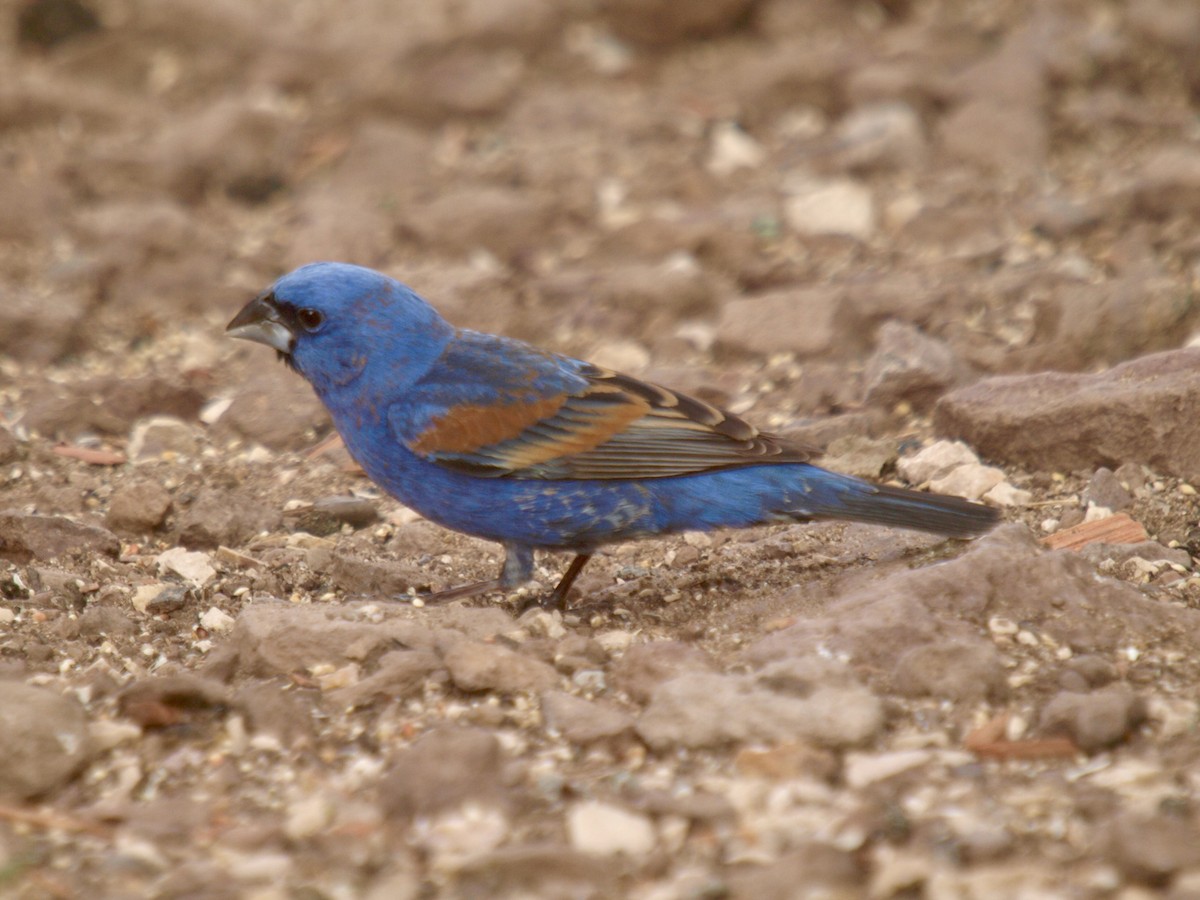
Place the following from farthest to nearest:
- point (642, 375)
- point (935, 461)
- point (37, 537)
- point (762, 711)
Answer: point (642, 375) → point (935, 461) → point (37, 537) → point (762, 711)

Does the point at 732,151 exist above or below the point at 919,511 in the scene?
above

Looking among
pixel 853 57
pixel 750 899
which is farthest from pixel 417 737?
pixel 853 57

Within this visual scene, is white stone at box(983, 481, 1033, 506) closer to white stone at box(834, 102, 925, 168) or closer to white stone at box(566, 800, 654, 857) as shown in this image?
white stone at box(566, 800, 654, 857)

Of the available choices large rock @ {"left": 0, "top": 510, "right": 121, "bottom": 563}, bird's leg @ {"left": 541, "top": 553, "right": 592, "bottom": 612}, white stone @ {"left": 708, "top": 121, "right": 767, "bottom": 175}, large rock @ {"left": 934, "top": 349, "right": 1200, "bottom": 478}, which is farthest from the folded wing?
white stone @ {"left": 708, "top": 121, "right": 767, "bottom": 175}

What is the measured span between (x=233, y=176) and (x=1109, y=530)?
5264mm

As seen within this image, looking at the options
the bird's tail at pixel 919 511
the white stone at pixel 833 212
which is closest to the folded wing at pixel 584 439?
the bird's tail at pixel 919 511

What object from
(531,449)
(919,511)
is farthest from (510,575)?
(919,511)

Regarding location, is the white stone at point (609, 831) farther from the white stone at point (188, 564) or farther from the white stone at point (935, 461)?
the white stone at point (935, 461)

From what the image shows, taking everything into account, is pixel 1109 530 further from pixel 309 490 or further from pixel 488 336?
pixel 309 490

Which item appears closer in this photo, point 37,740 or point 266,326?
point 37,740

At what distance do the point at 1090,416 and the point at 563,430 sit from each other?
5.64ft

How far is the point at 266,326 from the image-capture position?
482cm

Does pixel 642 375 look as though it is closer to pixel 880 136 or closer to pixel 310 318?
pixel 310 318

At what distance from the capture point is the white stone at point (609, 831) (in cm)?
311
